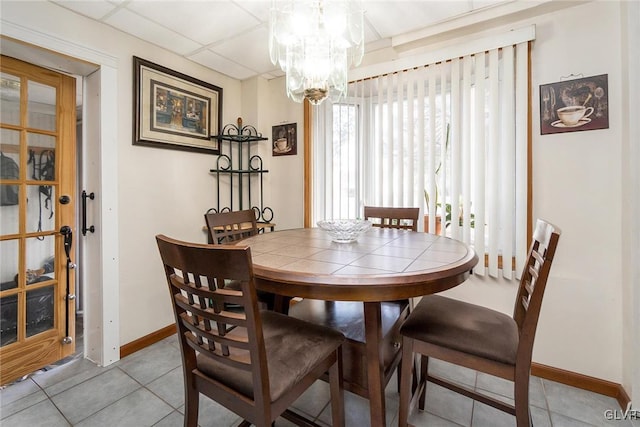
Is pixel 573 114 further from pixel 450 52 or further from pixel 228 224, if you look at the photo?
pixel 228 224

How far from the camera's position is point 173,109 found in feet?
8.25

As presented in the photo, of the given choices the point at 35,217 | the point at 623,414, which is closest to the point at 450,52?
the point at 623,414

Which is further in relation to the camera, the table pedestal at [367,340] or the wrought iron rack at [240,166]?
the wrought iron rack at [240,166]

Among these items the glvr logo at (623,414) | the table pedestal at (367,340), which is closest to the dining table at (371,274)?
the table pedestal at (367,340)

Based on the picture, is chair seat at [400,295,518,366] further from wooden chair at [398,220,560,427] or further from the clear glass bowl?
the clear glass bowl

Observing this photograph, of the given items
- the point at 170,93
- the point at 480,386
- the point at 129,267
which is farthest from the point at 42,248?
the point at 480,386

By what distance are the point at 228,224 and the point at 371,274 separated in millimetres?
1324

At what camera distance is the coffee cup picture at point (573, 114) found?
1772 mm

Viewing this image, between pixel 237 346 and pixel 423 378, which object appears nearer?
pixel 237 346

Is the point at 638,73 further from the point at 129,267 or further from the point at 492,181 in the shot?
the point at 129,267

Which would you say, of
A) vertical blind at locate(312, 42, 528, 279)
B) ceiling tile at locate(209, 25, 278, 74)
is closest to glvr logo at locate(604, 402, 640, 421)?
vertical blind at locate(312, 42, 528, 279)

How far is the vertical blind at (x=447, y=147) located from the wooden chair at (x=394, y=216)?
0.57ft

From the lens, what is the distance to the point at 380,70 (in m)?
2.47

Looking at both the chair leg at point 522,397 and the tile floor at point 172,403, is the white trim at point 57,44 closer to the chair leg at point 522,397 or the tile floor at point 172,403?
the tile floor at point 172,403
